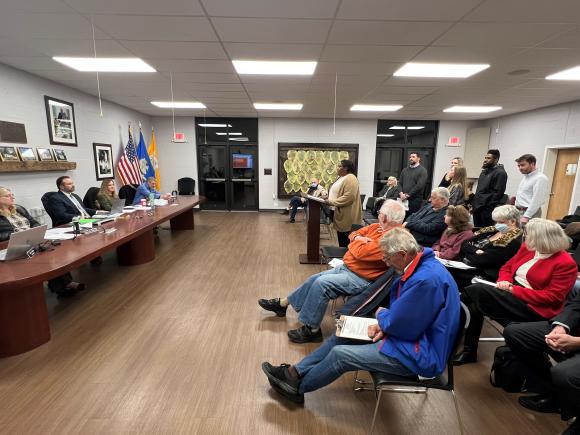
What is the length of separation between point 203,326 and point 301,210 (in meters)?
6.66

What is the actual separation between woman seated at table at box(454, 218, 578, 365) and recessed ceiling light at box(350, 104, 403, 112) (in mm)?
5152

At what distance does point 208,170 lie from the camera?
30.6 feet

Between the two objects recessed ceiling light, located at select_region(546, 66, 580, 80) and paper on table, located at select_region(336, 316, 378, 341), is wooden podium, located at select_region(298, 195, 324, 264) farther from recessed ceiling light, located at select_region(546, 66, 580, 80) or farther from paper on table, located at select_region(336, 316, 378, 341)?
recessed ceiling light, located at select_region(546, 66, 580, 80)

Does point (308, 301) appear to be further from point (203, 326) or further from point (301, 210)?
point (301, 210)

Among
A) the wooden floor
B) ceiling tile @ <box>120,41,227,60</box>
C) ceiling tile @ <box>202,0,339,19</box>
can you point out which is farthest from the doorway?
ceiling tile @ <box>120,41,227,60</box>

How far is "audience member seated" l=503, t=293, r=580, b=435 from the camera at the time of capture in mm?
1583

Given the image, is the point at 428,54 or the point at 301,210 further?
the point at 301,210

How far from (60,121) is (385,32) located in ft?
17.9

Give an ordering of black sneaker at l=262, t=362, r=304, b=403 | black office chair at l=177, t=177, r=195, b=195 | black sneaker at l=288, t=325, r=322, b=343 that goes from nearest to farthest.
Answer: black sneaker at l=262, t=362, r=304, b=403 → black sneaker at l=288, t=325, r=322, b=343 → black office chair at l=177, t=177, r=195, b=195

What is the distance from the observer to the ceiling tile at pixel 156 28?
9.07 feet

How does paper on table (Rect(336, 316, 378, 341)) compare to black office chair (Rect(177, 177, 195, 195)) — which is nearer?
paper on table (Rect(336, 316, 378, 341))

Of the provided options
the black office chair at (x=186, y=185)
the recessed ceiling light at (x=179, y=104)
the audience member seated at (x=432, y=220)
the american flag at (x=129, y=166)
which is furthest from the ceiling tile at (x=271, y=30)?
the black office chair at (x=186, y=185)

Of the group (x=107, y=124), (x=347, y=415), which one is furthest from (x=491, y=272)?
(x=107, y=124)

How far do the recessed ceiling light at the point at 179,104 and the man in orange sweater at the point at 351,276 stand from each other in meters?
5.65
